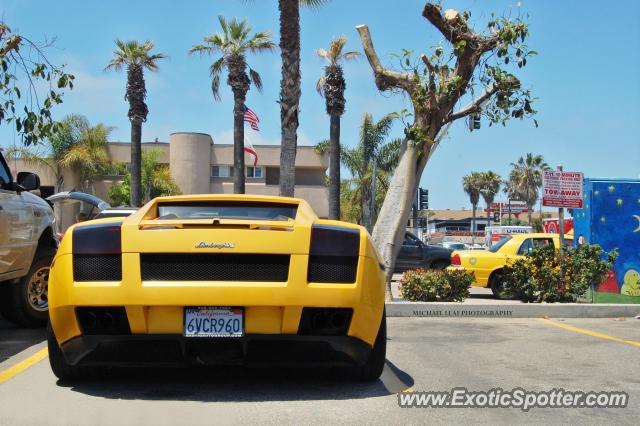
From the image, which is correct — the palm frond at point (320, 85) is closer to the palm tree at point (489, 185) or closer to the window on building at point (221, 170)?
the window on building at point (221, 170)

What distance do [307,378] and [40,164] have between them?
37.4 m

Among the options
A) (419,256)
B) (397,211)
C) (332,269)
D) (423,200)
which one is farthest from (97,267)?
(423,200)

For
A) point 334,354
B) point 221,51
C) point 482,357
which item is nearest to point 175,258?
point 334,354

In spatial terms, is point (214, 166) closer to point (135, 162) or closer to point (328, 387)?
point (135, 162)

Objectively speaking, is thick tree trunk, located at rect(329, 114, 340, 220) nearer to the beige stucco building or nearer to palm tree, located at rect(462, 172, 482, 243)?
the beige stucco building

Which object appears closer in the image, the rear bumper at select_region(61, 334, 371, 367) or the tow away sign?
the rear bumper at select_region(61, 334, 371, 367)

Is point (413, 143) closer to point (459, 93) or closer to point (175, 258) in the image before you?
point (459, 93)

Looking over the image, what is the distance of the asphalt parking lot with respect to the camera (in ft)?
13.4

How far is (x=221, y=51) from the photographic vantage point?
28.3 metres

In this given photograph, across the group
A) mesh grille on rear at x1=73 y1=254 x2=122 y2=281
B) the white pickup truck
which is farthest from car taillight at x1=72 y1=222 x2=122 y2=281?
the white pickup truck

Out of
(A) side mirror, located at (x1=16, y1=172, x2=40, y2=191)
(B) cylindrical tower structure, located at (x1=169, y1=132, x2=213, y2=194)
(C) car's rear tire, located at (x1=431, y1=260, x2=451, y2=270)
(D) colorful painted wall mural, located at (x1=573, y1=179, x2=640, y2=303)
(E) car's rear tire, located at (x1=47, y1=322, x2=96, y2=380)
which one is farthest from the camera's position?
(B) cylindrical tower structure, located at (x1=169, y1=132, x2=213, y2=194)

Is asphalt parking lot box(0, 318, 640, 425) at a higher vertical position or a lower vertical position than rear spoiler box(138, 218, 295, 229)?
lower

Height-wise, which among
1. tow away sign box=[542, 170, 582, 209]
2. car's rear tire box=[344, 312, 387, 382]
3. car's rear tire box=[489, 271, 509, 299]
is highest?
tow away sign box=[542, 170, 582, 209]

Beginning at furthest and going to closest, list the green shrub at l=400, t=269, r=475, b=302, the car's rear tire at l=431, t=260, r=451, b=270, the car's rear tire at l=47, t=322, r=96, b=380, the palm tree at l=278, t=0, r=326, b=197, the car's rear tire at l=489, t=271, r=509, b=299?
the car's rear tire at l=431, t=260, r=451, b=270, the palm tree at l=278, t=0, r=326, b=197, the car's rear tire at l=489, t=271, r=509, b=299, the green shrub at l=400, t=269, r=475, b=302, the car's rear tire at l=47, t=322, r=96, b=380
